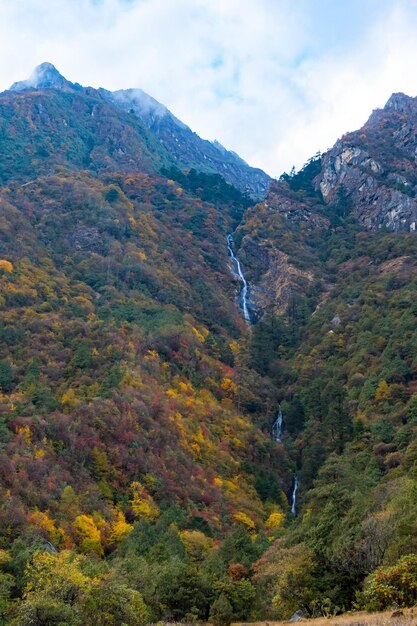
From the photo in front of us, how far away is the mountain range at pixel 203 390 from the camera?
32.8 meters

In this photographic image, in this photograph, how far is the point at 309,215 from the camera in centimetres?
13675

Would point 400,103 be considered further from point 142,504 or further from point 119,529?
point 119,529

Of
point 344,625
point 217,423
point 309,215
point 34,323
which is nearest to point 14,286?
point 34,323

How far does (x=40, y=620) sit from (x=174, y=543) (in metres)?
19.8

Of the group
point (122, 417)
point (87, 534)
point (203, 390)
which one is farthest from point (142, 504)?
point (203, 390)

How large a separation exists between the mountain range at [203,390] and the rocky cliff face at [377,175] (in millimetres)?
542

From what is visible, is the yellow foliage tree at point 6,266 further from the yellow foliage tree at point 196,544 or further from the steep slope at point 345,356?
the yellow foliage tree at point 196,544

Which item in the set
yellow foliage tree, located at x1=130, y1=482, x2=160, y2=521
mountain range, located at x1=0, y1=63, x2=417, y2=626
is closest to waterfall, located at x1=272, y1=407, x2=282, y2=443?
mountain range, located at x1=0, y1=63, x2=417, y2=626

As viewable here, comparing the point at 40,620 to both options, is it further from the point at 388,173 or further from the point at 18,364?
the point at 388,173

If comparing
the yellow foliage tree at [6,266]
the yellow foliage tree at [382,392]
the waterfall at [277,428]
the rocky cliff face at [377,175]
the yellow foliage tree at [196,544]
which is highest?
the rocky cliff face at [377,175]

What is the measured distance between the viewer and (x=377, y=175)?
427ft

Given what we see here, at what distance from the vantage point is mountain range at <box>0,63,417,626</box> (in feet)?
107

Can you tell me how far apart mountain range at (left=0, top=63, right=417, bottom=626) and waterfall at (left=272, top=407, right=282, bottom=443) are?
13.7 inches

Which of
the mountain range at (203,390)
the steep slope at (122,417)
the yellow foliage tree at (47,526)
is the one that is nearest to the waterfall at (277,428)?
the mountain range at (203,390)
